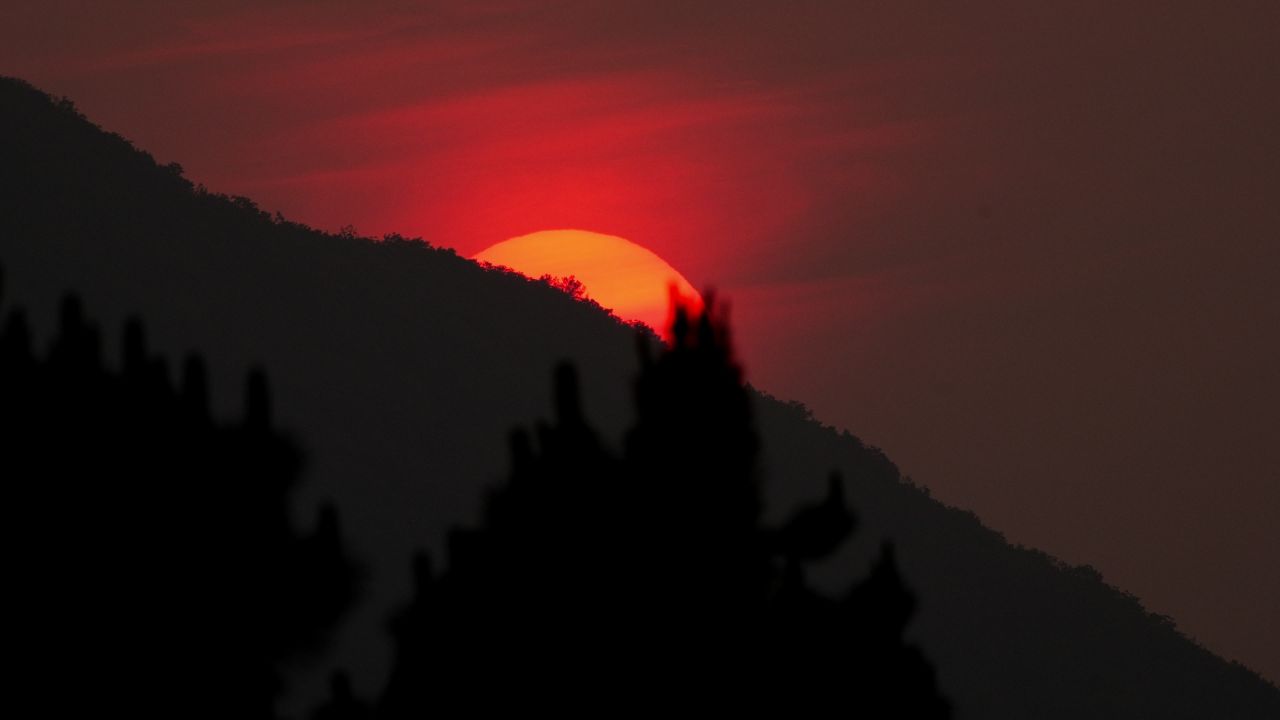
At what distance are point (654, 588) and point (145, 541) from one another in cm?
332

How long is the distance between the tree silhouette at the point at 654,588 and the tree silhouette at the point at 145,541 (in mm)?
972

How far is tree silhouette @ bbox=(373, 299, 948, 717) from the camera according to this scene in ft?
47.4

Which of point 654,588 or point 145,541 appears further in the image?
point 654,588

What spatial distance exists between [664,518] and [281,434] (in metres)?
2.84

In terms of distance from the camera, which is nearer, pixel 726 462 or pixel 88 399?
pixel 88 399

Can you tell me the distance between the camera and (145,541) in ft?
42.7

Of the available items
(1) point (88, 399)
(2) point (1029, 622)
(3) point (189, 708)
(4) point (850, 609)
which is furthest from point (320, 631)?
(2) point (1029, 622)

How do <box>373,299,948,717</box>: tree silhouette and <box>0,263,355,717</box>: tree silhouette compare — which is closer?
<box>0,263,355,717</box>: tree silhouette

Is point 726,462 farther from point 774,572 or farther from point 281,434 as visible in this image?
point 281,434

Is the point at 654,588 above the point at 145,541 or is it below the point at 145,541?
below

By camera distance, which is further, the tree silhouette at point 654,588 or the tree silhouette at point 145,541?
the tree silhouette at point 654,588

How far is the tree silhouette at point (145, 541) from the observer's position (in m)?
12.6

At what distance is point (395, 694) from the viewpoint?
14789 mm

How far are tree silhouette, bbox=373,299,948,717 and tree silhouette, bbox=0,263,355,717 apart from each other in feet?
3.19
